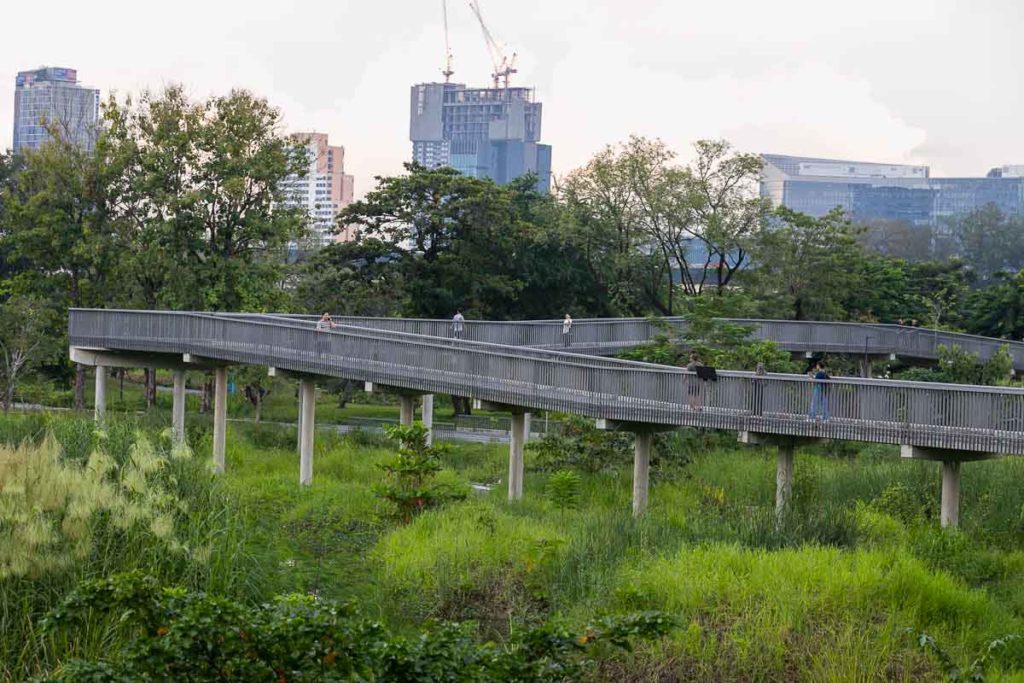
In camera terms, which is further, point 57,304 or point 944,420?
point 57,304

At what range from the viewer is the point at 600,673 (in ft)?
49.4

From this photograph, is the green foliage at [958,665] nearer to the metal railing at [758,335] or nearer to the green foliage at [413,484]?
the green foliage at [413,484]

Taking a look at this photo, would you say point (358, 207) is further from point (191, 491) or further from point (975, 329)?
point (191, 491)

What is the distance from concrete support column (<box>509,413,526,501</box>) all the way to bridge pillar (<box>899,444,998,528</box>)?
26.7 feet

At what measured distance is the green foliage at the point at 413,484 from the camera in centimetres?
2423

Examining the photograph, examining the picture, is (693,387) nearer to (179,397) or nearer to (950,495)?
(950,495)

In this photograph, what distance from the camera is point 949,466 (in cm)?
2353

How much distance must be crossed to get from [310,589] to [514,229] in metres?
34.7

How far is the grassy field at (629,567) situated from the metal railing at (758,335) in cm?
974

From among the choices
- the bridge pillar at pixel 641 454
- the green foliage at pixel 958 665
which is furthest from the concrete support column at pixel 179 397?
the green foliage at pixel 958 665

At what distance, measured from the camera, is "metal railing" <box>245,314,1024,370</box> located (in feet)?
120

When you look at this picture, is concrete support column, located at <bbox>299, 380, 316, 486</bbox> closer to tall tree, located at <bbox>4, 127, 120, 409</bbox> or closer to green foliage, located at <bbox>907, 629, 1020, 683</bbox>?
tall tree, located at <bbox>4, 127, 120, 409</bbox>

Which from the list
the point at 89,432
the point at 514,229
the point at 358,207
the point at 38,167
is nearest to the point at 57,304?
the point at 38,167

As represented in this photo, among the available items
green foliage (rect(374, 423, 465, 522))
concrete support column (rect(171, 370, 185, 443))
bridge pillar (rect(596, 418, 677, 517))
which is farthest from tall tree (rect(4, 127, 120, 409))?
bridge pillar (rect(596, 418, 677, 517))
